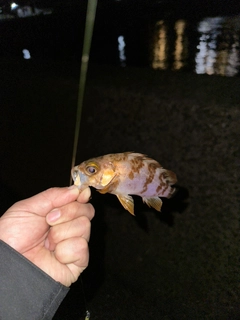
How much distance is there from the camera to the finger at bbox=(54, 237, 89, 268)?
4.49 ft

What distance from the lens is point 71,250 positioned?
1.37 m

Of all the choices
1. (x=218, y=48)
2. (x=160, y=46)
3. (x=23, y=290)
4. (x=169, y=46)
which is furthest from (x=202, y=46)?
(x=23, y=290)

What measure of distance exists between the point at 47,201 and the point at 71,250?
25cm

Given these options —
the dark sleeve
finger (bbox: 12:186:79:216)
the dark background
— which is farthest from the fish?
the dark background

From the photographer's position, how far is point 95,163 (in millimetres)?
1182

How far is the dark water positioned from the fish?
1576 mm

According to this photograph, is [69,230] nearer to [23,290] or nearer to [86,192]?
[86,192]

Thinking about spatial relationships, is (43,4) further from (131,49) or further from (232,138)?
(232,138)

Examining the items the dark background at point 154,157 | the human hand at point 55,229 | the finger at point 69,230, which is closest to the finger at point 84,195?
the human hand at point 55,229

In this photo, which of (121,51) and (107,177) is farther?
(121,51)

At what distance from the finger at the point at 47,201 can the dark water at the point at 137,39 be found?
69.0 inches

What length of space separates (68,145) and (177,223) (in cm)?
131

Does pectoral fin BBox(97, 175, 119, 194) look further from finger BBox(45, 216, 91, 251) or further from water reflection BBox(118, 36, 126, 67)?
water reflection BBox(118, 36, 126, 67)

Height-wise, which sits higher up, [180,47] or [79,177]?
[180,47]
